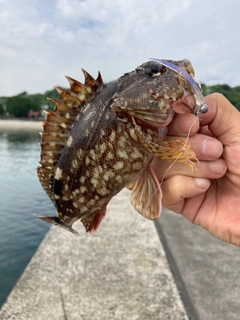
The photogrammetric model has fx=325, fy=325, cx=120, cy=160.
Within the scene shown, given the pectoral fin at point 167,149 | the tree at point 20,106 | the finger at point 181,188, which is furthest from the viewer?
the tree at point 20,106

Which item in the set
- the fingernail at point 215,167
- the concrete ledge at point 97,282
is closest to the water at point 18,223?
the concrete ledge at point 97,282

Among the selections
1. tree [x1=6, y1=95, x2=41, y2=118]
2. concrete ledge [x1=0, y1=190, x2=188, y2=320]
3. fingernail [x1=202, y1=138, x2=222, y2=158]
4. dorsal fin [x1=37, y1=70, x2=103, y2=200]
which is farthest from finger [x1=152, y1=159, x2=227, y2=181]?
tree [x1=6, y1=95, x2=41, y2=118]

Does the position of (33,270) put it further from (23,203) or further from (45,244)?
(23,203)

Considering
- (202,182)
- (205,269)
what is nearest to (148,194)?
(202,182)

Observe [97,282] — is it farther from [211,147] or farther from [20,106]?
[20,106]

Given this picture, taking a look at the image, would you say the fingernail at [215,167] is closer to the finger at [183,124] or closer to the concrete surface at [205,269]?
the finger at [183,124]

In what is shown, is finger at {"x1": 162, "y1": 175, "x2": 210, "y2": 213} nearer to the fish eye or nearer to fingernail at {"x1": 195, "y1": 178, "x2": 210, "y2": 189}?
fingernail at {"x1": 195, "y1": 178, "x2": 210, "y2": 189}
